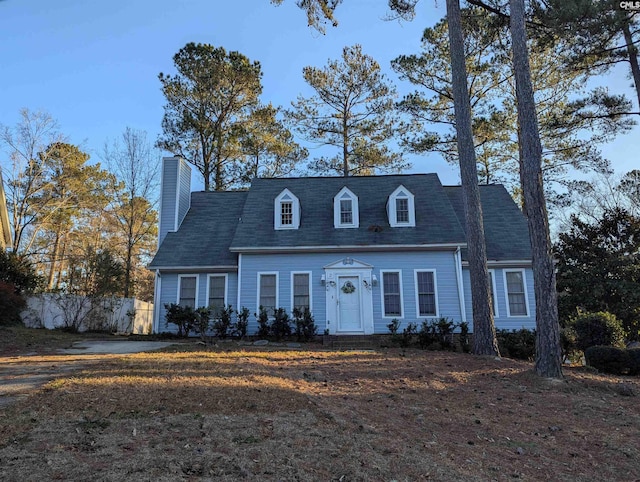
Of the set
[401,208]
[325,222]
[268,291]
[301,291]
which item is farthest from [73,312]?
[401,208]

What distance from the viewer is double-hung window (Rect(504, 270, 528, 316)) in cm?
1482

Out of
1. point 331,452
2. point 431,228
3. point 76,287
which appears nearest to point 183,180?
point 76,287

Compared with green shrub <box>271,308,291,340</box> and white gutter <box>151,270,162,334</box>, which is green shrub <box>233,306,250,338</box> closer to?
green shrub <box>271,308,291,340</box>

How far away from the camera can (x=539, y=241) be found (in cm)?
823

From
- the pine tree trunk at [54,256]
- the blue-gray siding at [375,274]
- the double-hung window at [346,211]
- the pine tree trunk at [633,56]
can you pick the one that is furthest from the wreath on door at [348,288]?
the pine tree trunk at [54,256]

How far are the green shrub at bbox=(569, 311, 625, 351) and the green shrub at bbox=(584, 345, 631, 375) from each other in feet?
4.28

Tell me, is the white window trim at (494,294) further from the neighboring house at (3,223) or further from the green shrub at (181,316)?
the neighboring house at (3,223)

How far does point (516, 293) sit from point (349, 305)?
5.82 meters

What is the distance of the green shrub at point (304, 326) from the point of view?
13.7m

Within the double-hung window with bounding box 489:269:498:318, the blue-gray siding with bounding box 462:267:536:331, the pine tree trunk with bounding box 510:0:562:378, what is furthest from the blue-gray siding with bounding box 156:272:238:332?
the pine tree trunk with bounding box 510:0:562:378

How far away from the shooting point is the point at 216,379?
633cm

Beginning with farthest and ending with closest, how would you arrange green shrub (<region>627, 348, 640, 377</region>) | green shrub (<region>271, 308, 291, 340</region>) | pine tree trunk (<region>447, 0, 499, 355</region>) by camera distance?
green shrub (<region>271, 308, 291, 340</region>)
pine tree trunk (<region>447, 0, 499, 355</region>)
green shrub (<region>627, 348, 640, 377</region>)

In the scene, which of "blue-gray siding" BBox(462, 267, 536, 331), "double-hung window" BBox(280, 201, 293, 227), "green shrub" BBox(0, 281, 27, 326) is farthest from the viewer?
"double-hung window" BBox(280, 201, 293, 227)

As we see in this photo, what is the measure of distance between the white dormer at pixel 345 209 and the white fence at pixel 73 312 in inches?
363
